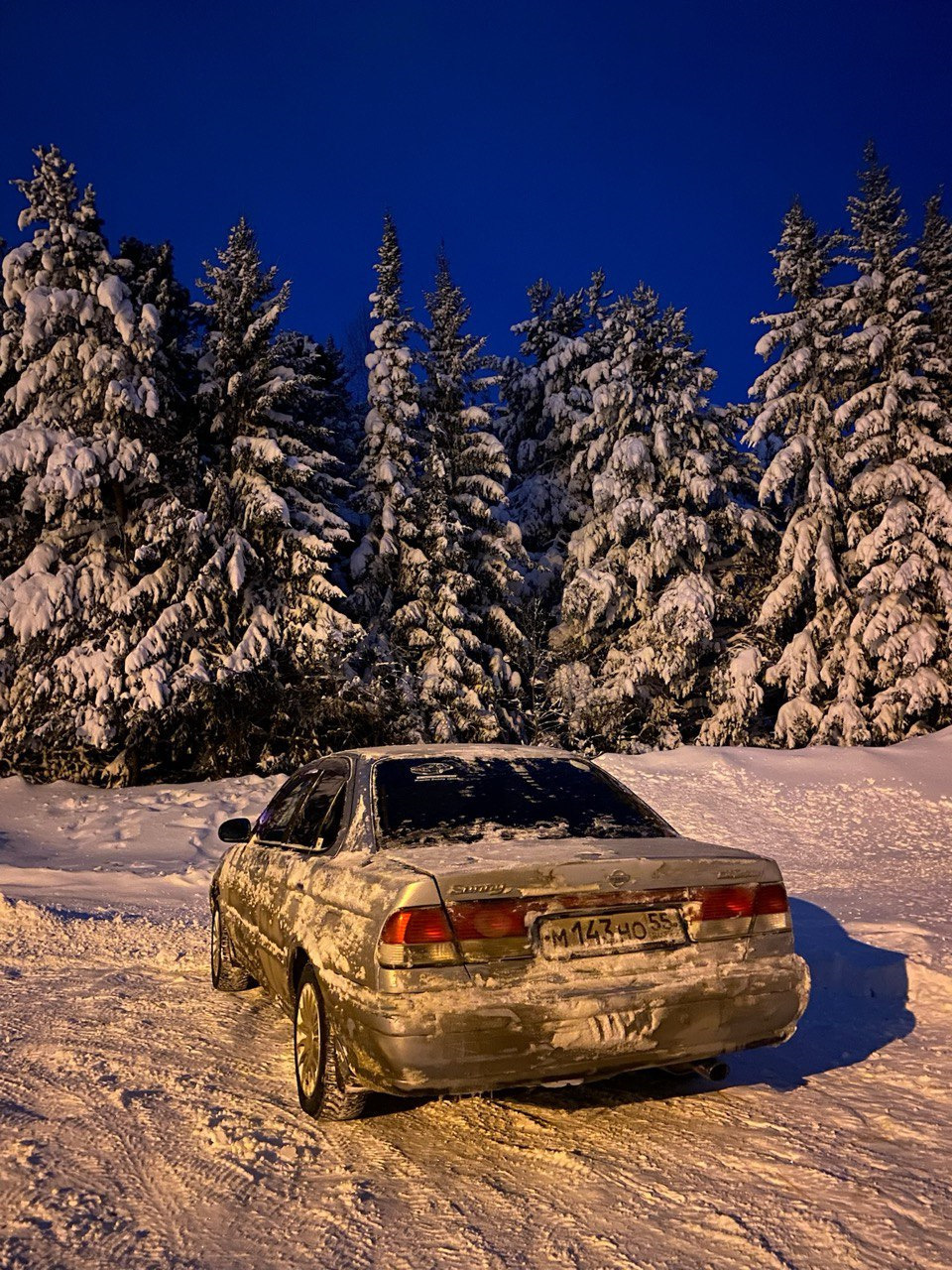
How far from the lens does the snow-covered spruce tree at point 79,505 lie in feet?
57.4

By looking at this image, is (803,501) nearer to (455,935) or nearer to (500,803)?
(500,803)

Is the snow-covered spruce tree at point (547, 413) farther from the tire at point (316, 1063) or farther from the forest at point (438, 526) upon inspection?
the tire at point (316, 1063)

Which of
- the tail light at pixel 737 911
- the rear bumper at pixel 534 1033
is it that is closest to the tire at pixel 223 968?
the rear bumper at pixel 534 1033

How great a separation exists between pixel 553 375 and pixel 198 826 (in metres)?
20.2

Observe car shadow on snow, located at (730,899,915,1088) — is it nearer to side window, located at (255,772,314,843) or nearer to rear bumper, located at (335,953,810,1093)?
rear bumper, located at (335,953,810,1093)

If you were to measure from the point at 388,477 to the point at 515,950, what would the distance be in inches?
777

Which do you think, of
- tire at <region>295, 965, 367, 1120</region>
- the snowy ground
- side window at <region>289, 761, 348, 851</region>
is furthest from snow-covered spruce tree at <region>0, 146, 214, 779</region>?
tire at <region>295, 965, 367, 1120</region>

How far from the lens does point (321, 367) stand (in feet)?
83.8

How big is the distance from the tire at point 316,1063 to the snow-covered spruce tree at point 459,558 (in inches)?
645

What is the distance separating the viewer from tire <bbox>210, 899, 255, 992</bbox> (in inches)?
239

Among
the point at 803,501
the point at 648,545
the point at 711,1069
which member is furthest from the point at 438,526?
the point at 711,1069

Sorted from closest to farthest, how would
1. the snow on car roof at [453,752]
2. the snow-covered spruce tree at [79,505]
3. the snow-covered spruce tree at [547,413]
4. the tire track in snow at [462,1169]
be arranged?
the tire track in snow at [462,1169] → the snow on car roof at [453,752] → the snow-covered spruce tree at [79,505] → the snow-covered spruce tree at [547,413]

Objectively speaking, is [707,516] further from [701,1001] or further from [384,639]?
[701,1001]

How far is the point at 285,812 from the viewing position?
5.71 m
